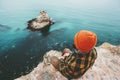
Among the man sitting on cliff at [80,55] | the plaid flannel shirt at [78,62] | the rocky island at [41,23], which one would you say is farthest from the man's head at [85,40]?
the rocky island at [41,23]

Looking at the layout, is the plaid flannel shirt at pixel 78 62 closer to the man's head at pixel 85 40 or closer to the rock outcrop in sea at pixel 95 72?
the man's head at pixel 85 40

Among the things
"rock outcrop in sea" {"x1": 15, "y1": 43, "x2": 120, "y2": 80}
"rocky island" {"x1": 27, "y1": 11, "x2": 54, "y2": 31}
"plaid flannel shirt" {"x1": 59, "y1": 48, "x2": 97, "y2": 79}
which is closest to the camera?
"plaid flannel shirt" {"x1": 59, "y1": 48, "x2": 97, "y2": 79}

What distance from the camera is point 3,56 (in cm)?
2389

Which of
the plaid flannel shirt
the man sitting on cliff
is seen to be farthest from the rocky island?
the plaid flannel shirt

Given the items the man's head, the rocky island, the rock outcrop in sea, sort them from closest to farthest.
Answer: the man's head
the rock outcrop in sea
the rocky island

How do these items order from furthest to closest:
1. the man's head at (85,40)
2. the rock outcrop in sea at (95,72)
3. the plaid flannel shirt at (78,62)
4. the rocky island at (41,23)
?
the rocky island at (41,23)
the rock outcrop in sea at (95,72)
the plaid flannel shirt at (78,62)
the man's head at (85,40)

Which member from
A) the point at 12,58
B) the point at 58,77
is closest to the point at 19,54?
the point at 12,58

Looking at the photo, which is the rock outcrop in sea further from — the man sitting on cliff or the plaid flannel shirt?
the plaid flannel shirt

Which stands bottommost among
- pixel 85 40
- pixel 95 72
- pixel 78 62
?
pixel 95 72

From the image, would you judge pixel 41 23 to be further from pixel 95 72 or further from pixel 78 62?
pixel 78 62

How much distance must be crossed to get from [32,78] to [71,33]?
27.3m

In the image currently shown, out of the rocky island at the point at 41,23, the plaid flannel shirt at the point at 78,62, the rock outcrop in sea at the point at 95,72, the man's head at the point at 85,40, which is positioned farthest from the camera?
the rocky island at the point at 41,23

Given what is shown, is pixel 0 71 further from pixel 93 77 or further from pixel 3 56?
pixel 93 77

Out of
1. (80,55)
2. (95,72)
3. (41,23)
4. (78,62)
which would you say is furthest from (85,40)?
(41,23)
